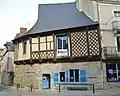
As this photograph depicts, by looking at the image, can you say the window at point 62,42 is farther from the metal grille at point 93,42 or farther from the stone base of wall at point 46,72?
the metal grille at point 93,42

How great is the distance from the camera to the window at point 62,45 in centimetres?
1841

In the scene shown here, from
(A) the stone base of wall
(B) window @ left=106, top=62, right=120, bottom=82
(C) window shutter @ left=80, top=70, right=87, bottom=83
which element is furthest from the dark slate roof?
(C) window shutter @ left=80, top=70, right=87, bottom=83

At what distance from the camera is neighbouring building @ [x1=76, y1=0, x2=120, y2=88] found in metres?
17.4

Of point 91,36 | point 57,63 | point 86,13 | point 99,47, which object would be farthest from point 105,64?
point 86,13

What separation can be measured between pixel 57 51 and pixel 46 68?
1.82 meters

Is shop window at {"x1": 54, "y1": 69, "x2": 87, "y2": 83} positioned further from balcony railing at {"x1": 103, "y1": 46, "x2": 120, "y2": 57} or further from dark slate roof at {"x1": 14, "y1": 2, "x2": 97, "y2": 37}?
dark slate roof at {"x1": 14, "y1": 2, "x2": 97, "y2": 37}

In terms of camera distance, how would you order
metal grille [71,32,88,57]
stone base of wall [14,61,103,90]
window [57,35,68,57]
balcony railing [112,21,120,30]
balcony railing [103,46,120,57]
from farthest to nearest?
window [57,35,68,57], balcony railing [112,21,120,30], metal grille [71,32,88,57], balcony railing [103,46,120,57], stone base of wall [14,61,103,90]

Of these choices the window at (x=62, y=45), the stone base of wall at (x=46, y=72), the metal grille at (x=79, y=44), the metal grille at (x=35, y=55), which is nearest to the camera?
the stone base of wall at (x=46, y=72)

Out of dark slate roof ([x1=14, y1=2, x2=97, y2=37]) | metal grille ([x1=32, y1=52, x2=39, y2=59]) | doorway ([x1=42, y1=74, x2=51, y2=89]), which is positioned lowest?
doorway ([x1=42, y1=74, x2=51, y2=89])

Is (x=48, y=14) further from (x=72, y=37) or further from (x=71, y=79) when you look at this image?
(x=71, y=79)

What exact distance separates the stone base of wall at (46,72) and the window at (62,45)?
39.1 inches

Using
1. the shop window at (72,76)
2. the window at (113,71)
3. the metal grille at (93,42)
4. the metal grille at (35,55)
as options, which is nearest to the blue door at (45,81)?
the shop window at (72,76)

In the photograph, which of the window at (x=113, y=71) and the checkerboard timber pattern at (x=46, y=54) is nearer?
the window at (x=113, y=71)

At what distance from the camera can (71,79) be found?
17750 mm
